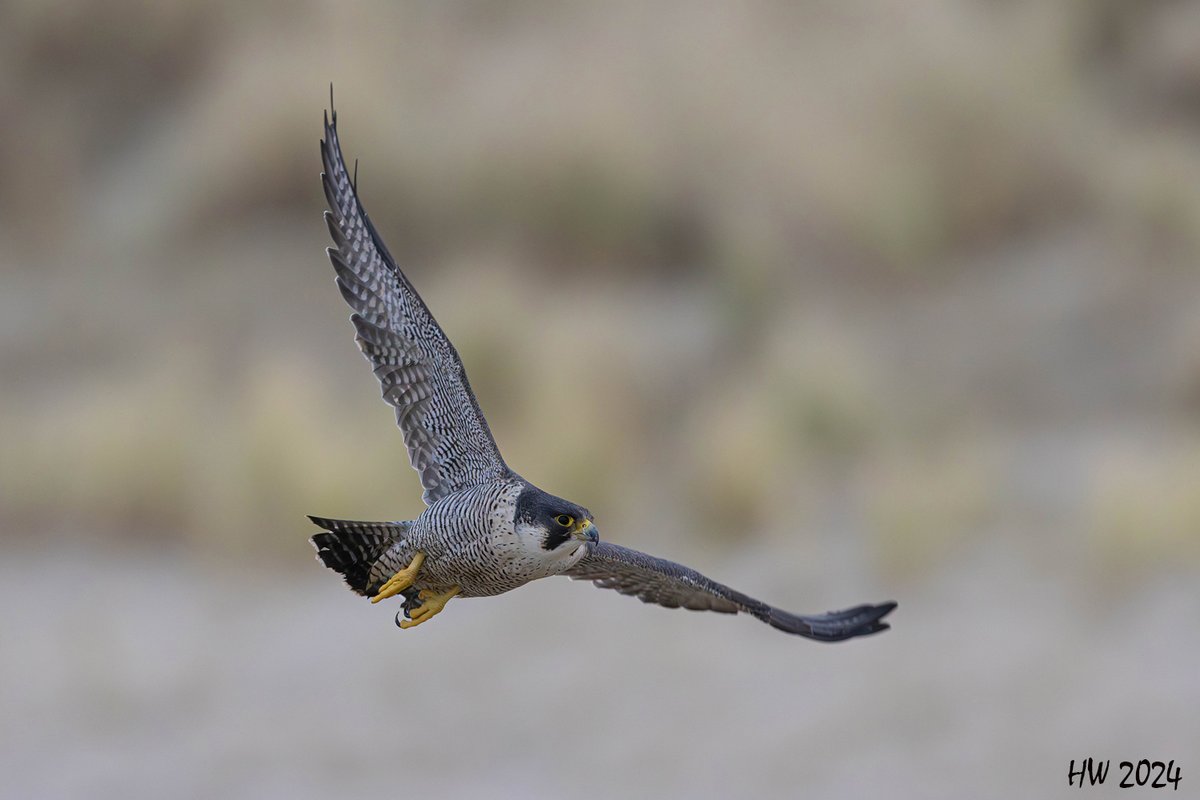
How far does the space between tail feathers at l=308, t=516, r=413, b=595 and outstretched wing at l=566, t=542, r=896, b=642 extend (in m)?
0.91

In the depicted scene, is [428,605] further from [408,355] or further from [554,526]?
[408,355]

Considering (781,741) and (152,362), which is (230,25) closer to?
(152,362)

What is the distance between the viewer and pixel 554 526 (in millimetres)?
6355

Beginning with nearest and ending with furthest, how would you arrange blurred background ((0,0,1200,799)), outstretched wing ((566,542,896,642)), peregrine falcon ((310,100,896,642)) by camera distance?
peregrine falcon ((310,100,896,642))
outstretched wing ((566,542,896,642))
blurred background ((0,0,1200,799))

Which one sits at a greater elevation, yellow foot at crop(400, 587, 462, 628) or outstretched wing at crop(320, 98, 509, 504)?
outstretched wing at crop(320, 98, 509, 504)

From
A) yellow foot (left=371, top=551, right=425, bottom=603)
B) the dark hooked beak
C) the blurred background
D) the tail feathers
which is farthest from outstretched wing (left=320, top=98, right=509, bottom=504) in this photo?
the blurred background

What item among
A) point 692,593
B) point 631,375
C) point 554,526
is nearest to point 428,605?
point 554,526

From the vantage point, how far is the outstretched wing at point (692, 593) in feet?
24.8

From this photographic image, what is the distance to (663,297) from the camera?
1709 centimetres

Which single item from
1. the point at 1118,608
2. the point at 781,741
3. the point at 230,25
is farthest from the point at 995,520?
the point at 230,25

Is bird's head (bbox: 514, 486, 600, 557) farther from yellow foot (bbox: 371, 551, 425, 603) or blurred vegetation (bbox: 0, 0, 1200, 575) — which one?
blurred vegetation (bbox: 0, 0, 1200, 575)

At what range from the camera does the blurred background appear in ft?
41.8

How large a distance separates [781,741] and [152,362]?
734 cm

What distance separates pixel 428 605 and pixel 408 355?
3.49ft
